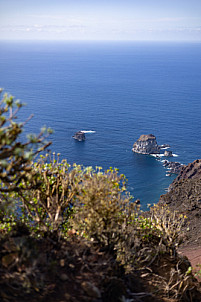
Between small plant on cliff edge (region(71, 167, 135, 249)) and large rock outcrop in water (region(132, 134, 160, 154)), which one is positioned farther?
large rock outcrop in water (region(132, 134, 160, 154))

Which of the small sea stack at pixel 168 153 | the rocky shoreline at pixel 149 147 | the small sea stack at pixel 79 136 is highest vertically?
the small sea stack at pixel 79 136

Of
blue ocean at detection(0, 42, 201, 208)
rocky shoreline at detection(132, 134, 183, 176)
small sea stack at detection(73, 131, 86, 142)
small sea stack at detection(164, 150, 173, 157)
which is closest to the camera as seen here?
blue ocean at detection(0, 42, 201, 208)

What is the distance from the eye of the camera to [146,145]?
97.1 meters

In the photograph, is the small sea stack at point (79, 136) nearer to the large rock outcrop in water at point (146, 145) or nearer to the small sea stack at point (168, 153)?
the large rock outcrop in water at point (146, 145)

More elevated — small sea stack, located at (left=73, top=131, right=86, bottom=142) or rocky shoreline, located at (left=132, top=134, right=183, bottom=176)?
small sea stack, located at (left=73, top=131, right=86, bottom=142)

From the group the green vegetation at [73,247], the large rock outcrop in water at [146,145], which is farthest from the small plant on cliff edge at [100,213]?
the large rock outcrop in water at [146,145]

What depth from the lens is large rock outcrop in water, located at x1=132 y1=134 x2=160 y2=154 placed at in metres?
96.6

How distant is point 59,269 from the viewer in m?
9.52

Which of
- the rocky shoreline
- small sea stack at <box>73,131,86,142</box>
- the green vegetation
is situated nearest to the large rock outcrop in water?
the rocky shoreline

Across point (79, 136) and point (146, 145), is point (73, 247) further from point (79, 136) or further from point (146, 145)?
point (79, 136)

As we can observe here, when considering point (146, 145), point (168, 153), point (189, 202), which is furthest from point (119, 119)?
point (189, 202)

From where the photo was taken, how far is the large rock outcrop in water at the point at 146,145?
96.6 m

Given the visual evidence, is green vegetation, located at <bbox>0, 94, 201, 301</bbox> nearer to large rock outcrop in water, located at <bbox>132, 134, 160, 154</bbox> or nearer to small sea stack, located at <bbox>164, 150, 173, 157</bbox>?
small sea stack, located at <bbox>164, 150, 173, 157</bbox>

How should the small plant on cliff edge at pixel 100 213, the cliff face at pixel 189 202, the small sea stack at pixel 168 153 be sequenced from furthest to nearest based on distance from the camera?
the small sea stack at pixel 168 153 → the cliff face at pixel 189 202 → the small plant on cliff edge at pixel 100 213
